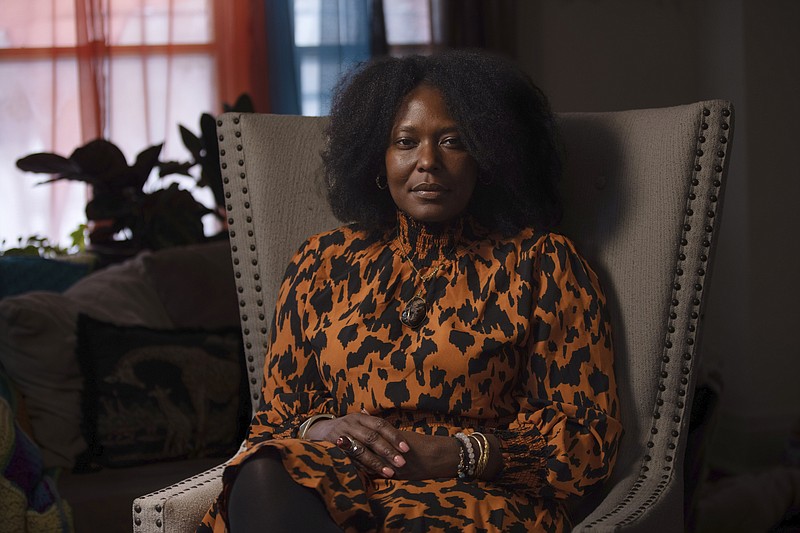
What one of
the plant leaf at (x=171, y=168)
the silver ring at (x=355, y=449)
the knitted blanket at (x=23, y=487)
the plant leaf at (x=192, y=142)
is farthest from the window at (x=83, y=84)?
the silver ring at (x=355, y=449)

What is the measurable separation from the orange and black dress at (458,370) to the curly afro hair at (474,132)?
65 millimetres

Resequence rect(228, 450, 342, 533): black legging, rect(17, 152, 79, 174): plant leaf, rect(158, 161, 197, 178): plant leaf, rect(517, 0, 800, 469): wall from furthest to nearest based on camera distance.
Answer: rect(517, 0, 800, 469): wall, rect(158, 161, 197, 178): plant leaf, rect(17, 152, 79, 174): plant leaf, rect(228, 450, 342, 533): black legging

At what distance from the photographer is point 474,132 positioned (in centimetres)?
148

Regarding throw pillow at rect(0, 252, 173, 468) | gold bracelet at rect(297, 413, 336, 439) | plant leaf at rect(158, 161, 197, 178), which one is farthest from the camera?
plant leaf at rect(158, 161, 197, 178)

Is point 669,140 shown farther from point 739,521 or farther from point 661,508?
point 739,521

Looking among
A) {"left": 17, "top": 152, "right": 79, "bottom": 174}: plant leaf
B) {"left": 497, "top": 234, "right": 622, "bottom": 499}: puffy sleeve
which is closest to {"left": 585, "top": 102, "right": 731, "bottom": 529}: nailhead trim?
{"left": 497, "top": 234, "right": 622, "bottom": 499}: puffy sleeve

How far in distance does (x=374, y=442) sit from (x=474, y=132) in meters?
0.53

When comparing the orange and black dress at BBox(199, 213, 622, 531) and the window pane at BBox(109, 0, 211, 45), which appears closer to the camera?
the orange and black dress at BBox(199, 213, 622, 531)

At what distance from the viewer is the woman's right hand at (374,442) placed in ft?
4.44

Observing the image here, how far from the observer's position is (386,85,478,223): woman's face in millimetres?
1506

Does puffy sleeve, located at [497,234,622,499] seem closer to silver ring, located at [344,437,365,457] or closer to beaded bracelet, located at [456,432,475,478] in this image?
beaded bracelet, located at [456,432,475,478]

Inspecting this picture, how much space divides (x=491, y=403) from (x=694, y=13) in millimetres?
3025

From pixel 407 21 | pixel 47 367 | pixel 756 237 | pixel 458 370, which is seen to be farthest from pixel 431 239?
pixel 407 21

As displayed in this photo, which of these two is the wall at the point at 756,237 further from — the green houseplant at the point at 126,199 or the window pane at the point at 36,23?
the window pane at the point at 36,23
